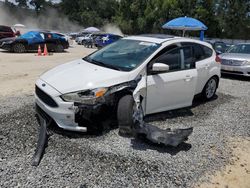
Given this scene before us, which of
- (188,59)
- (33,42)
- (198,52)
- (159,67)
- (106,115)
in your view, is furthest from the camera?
(33,42)

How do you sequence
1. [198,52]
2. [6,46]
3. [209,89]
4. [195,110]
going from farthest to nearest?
[6,46], [209,89], [198,52], [195,110]

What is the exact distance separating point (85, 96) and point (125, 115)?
65cm

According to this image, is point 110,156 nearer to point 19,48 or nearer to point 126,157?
point 126,157

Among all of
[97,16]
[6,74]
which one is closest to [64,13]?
[97,16]

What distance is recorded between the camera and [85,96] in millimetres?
3969

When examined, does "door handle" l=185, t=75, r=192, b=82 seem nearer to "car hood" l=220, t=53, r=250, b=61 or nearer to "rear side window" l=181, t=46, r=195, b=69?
"rear side window" l=181, t=46, r=195, b=69

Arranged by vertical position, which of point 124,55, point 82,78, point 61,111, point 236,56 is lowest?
point 236,56

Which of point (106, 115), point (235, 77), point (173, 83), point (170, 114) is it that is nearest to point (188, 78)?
point (173, 83)

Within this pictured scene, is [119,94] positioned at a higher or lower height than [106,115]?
higher

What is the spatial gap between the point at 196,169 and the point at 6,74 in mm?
7857

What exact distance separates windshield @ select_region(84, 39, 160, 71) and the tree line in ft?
129

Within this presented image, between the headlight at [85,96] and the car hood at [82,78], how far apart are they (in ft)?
0.20

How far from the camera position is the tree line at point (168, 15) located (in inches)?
1682

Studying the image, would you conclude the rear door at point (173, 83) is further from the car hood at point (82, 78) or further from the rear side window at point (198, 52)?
the car hood at point (82, 78)
